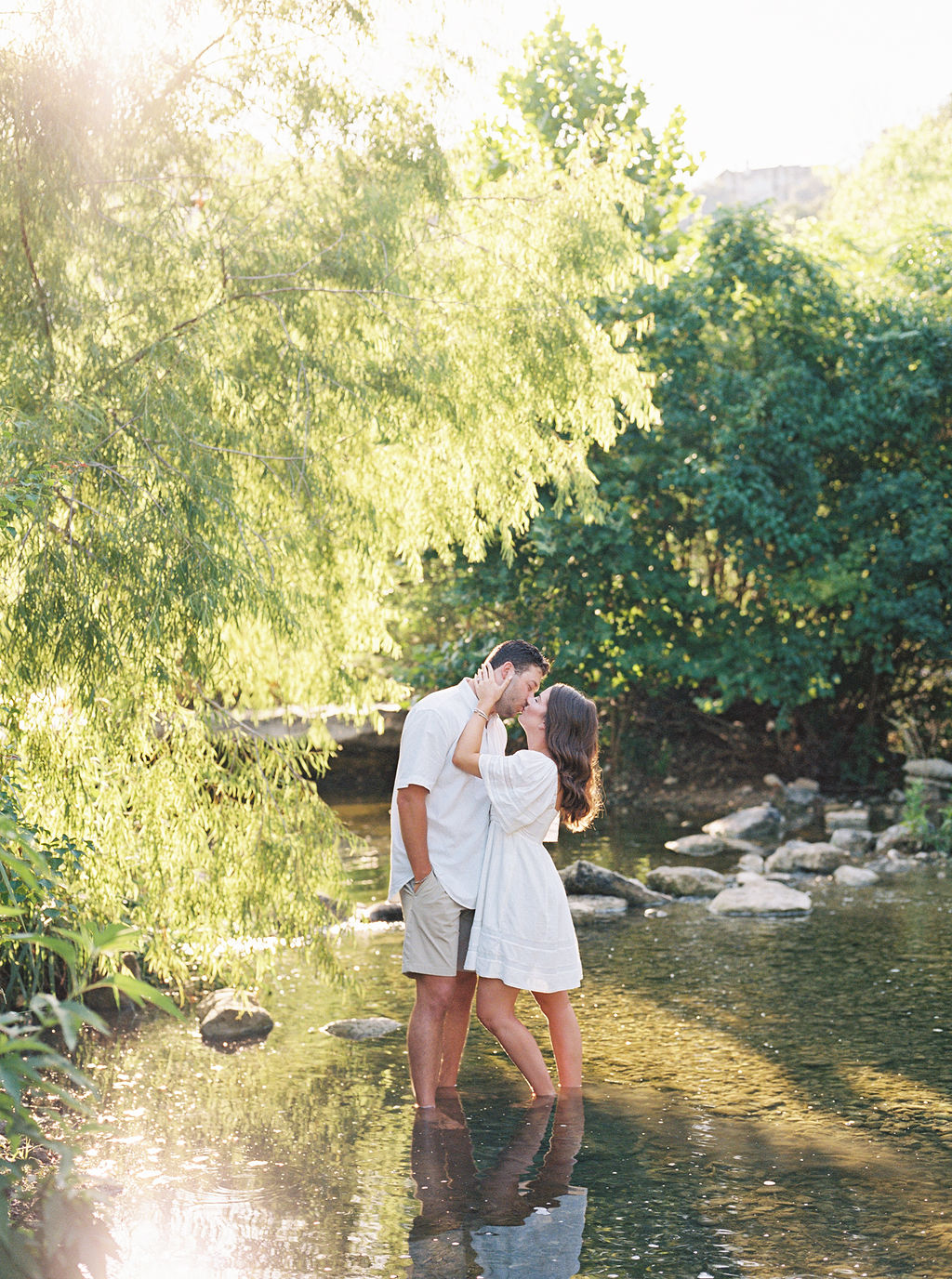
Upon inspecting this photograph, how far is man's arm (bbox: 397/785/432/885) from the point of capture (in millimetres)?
5586

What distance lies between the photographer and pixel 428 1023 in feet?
18.7

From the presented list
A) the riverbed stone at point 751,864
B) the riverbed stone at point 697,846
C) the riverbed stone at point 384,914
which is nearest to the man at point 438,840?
the riverbed stone at point 384,914

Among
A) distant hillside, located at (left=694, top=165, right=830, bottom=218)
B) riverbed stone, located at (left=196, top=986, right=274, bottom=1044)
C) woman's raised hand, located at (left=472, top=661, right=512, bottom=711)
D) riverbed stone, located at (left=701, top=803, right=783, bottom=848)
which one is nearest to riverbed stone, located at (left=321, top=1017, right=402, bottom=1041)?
riverbed stone, located at (left=196, top=986, right=274, bottom=1044)

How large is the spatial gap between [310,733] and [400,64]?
12.3ft

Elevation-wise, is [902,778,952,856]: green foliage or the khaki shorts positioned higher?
the khaki shorts

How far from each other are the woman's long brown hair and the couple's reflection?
1364 mm

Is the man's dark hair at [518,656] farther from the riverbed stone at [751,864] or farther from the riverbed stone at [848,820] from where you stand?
the riverbed stone at [848,820]

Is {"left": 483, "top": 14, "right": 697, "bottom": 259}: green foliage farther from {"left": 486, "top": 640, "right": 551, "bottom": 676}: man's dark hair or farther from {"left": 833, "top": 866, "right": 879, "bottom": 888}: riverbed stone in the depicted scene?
{"left": 486, "top": 640, "right": 551, "bottom": 676}: man's dark hair

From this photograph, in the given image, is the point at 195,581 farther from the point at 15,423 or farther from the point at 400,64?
the point at 400,64

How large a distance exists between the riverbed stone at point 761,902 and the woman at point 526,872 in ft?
17.0

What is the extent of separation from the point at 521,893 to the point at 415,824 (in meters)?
0.54

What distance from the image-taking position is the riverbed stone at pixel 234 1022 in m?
7.39

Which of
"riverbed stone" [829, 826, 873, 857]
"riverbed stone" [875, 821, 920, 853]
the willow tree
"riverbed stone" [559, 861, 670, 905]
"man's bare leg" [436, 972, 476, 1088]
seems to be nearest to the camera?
the willow tree

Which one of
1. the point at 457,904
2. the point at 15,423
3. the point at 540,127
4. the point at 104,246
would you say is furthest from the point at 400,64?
the point at 540,127
